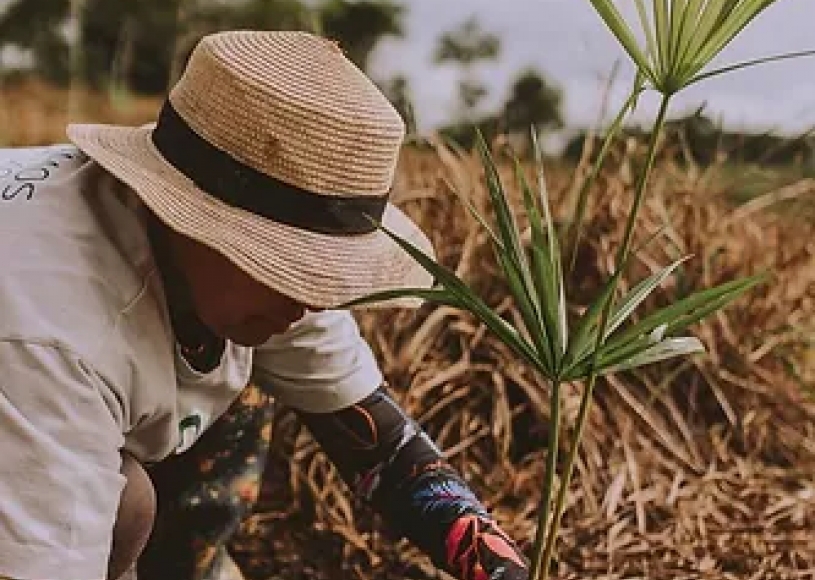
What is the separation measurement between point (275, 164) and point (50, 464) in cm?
34

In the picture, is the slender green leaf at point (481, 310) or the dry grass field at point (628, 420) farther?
the dry grass field at point (628, 420)

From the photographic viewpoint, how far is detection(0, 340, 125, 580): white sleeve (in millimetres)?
1398

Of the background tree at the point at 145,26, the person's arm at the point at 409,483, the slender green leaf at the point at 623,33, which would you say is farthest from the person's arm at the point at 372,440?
the background tree at the point at 145,26

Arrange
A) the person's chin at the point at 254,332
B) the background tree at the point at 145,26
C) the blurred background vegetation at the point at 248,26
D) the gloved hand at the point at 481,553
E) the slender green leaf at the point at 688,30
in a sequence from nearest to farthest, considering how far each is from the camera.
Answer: the slender green leaf at the point at 688,30 < the person's chin at the point at 254,332 < the gloved hand at the point at 481,553 < the blurred background vegetation at the point at 248,26 < the background tree at the point at 145,26

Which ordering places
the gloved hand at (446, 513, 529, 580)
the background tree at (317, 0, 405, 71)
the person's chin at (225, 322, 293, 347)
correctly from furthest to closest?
the background tree at (317, 0, 405, 71) → the gloved hand at (446, 513, 529, 580) → the person's chin at (225, 322, 293, 347)

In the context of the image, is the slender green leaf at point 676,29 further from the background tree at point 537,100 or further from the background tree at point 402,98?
the background tree at point 537,100

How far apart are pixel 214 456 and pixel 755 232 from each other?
3.95ft

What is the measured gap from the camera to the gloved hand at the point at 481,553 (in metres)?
1.78

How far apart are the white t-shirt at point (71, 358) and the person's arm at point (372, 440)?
23 cm

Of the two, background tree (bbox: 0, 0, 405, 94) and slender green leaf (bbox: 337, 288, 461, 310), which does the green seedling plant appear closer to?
slender green leaf (bbox: 337, 288, 461, 310)

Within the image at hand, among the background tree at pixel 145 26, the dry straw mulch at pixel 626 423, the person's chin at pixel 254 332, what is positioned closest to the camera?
the person's chin at pixel 254 332

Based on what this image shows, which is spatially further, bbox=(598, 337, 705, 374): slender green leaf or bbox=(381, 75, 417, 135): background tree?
bbox=(381, 75, 417, 135): background tree

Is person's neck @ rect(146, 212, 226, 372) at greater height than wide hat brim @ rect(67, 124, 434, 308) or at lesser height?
lesser

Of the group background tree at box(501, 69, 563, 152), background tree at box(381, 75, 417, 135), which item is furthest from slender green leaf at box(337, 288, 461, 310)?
background tree at box(501, 69, 563, 152)
